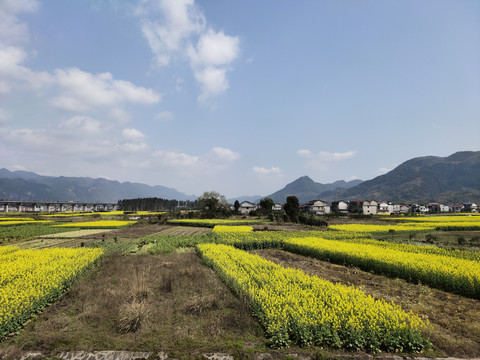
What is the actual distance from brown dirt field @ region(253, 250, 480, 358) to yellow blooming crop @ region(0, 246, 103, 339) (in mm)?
16033

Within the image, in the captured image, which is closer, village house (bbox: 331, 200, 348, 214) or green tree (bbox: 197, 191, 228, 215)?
green tree (bbox: 197, 191, 228, 215)

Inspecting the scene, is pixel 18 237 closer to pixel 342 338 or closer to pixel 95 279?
pixel 95 279

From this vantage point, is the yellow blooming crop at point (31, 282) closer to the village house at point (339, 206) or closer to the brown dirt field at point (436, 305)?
the brown dirt field at point (436, 305)

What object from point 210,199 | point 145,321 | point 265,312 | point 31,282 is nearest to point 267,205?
point 210,199

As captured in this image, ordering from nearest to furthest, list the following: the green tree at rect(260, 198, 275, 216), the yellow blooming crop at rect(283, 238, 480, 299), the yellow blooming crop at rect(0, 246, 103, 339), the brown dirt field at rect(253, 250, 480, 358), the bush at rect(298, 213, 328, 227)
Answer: the brown dirt field at rect(253, 250, 480, 358) → the yellow blooming crop at rect(0, 246, 103, 339) → the yellow blooming crop at rect(283, 238, 480, 299) → the bush at rect(298, 213, 328, 227) → the green tree at rect(260, 198, 275, 216)

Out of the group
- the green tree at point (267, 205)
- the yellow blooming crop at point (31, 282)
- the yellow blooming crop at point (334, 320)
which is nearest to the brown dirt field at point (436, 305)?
the yellow blooming crop at point (334, 320)

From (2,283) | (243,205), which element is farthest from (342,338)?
(243,205)

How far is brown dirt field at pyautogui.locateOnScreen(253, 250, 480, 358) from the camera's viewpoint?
8328mm

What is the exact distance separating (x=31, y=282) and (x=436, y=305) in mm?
21633

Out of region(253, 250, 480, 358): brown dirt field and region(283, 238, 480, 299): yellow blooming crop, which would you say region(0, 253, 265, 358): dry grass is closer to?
region(253, 250, 480, 358): brown dirt field

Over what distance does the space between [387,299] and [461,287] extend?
4.83 metres

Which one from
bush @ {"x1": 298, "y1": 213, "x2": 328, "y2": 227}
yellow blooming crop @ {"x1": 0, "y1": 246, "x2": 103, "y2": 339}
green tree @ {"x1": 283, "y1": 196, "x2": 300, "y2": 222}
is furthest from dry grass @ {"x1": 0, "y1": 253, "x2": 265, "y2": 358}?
green tree @ {"x1": 283, "y1": 196, "x2": 300, "y2": 222}

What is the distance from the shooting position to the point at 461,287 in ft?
43.4

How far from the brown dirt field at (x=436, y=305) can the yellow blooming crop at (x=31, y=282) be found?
52.6ft
